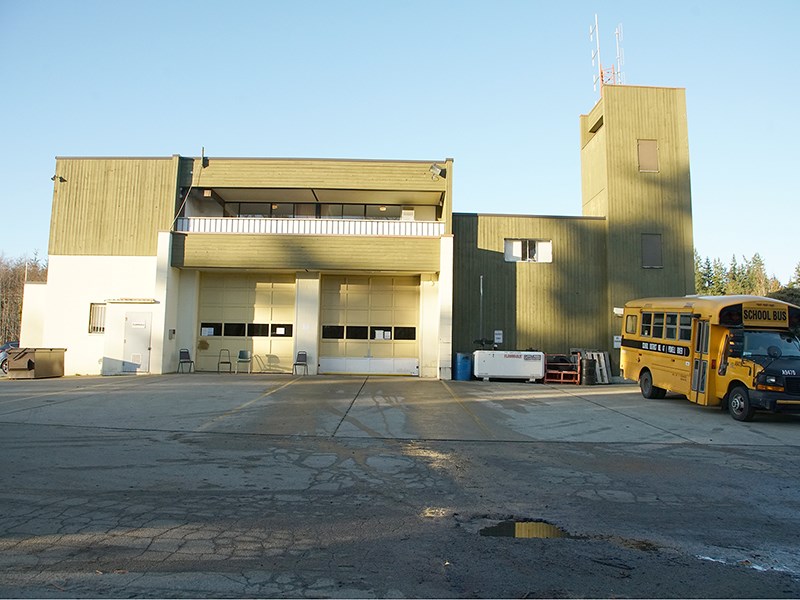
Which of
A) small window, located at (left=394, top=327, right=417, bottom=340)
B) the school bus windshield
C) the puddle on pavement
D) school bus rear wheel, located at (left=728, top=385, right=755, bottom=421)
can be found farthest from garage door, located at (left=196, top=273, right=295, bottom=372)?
the puddle on pavement

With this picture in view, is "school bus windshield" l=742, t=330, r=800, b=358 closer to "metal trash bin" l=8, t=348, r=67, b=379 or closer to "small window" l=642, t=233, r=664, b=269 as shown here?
"small window" l=642, t=233, r=664, b=269

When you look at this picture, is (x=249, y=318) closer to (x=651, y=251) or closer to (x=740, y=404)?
(x=651, y=251)

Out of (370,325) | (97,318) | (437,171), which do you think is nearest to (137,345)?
(97,318)

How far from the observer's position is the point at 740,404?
12.1 m

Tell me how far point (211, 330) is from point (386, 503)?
17.9 m

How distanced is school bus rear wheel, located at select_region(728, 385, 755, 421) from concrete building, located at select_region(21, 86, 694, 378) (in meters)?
9.07

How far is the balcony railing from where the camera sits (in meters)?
20.8

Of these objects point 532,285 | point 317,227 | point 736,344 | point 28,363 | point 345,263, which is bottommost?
point 28,363

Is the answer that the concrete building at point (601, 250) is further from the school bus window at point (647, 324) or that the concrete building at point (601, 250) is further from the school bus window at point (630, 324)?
the school bus window at point (647, 324)

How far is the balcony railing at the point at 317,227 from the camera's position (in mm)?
20812

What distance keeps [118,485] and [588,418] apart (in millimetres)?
9598

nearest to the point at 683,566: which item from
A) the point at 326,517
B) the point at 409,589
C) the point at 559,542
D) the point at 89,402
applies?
the point at 559,542

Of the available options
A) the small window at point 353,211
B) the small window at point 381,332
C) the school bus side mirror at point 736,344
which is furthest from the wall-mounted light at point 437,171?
the school bus side mirror at point 736,344

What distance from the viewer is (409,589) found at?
3.71 meters
